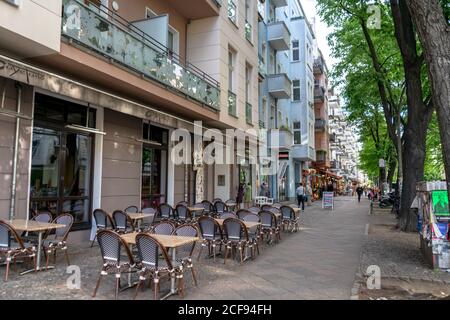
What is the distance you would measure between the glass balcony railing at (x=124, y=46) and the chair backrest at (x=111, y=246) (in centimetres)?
429

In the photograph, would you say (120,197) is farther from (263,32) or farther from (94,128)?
(263,32)

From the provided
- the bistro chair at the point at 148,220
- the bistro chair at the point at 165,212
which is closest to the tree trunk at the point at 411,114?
the bistro chair at the point at 165,212

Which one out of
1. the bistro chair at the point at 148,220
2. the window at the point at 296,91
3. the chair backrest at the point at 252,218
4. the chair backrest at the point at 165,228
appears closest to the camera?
the chair backrest at the point at 165,228

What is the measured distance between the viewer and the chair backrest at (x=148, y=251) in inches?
203

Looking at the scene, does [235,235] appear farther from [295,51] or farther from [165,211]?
[295,51]

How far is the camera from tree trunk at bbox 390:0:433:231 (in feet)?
35.4

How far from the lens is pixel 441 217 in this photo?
7395 mm

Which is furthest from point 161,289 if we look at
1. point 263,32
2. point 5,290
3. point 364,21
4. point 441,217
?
point 263,32

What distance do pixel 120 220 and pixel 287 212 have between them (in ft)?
18.0

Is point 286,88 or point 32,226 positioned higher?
point 286,88

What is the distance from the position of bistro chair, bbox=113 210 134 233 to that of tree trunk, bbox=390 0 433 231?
8.74 meters

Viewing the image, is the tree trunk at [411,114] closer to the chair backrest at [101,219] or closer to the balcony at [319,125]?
the chair backrest at [101,219]

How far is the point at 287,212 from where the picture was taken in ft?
39.0

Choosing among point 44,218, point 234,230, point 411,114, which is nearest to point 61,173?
point 44,218
